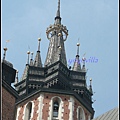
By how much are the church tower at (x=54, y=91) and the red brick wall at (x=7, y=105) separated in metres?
13.6

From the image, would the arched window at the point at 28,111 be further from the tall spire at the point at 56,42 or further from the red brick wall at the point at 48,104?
the tall spire at the point at 56,42

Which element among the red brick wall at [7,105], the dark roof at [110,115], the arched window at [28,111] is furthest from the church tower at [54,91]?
the red brick wall at [7,105]

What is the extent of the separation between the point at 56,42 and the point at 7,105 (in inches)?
884

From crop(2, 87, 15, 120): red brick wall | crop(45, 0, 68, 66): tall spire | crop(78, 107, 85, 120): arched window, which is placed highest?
crop(45, 0, 68, 66): tall spire

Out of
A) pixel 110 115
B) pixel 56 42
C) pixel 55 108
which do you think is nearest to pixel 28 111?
pixel 55 108

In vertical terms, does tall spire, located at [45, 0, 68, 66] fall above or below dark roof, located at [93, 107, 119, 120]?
above

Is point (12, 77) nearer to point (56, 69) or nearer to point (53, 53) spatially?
point (56, 69)

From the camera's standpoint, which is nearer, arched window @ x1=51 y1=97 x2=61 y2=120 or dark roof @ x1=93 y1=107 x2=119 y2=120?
dark roof @ x1=93 y1=107 x2=119 y2=120

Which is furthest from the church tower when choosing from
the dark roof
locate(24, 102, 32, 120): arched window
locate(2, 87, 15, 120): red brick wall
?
locate(2, 87, 15, 120): red brick wall

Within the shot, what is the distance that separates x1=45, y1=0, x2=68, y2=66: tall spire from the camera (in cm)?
3803

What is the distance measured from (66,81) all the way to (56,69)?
4.53 feet

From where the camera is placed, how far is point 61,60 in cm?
3753

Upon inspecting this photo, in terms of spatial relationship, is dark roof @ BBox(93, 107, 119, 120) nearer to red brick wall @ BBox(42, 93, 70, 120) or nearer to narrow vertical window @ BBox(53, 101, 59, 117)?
red brick wall @ BBox(42, 93, 70, 120)

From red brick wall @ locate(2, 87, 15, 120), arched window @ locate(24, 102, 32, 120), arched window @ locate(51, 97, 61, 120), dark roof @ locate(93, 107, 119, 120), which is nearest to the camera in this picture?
red brick wall @ locate(2, 87, 15, 120)
